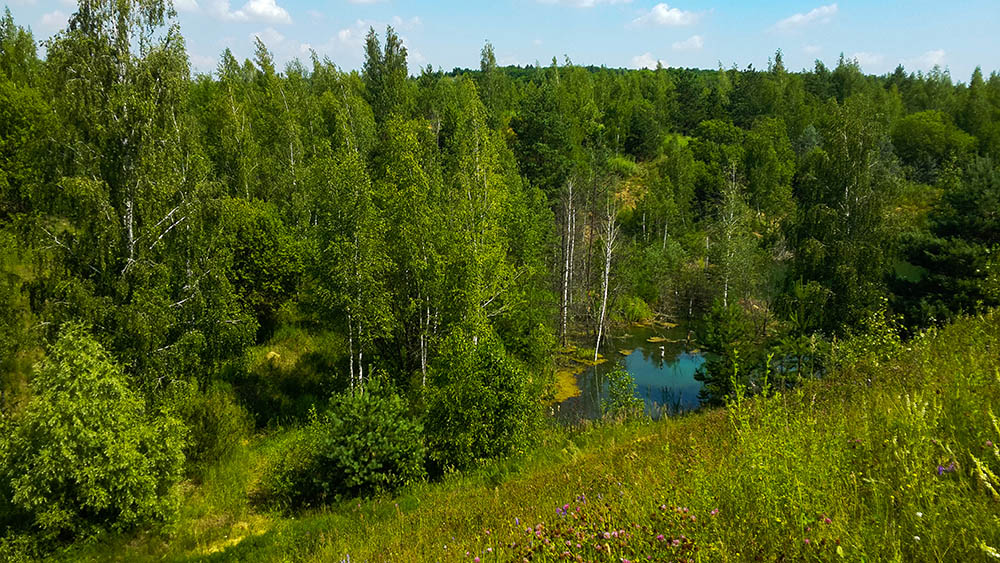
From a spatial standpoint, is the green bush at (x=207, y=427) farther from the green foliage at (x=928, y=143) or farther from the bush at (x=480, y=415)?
the green foliage at (x=928, y=143)

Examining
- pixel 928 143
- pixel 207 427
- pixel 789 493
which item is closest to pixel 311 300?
pixel 207 427

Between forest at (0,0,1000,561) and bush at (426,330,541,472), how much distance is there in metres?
0.06

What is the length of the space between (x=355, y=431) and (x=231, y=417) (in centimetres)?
691

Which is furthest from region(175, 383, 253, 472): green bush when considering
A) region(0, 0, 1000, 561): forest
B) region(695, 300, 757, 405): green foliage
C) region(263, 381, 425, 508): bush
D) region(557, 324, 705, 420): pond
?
region(695, 300, 757, 405): green foliage

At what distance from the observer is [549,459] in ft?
33.5

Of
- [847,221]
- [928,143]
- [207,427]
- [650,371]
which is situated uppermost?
[928,143]

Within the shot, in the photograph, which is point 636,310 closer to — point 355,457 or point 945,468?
point 355,457

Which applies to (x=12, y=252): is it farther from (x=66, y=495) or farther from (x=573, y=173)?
(x=573, y=173)

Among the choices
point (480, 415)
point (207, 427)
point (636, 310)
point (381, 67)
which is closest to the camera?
point (480, 415)

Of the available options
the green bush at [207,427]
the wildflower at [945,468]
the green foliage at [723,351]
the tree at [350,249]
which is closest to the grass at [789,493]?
A: the wildflower at [945,468]

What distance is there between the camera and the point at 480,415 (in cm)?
1292

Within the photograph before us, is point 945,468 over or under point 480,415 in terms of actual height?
over

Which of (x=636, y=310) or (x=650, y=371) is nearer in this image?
(x=650, y=371)

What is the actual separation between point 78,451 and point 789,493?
537 inches
